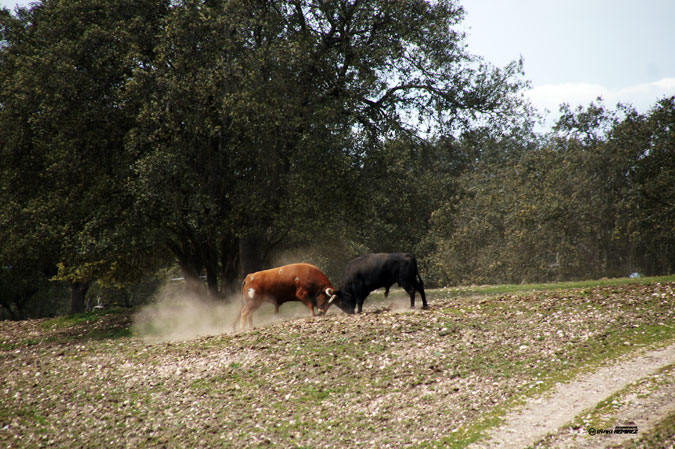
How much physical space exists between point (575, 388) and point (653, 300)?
706 centimetres

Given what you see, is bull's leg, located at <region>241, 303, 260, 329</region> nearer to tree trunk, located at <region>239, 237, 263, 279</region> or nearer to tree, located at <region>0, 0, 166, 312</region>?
tree trunk, located at <region>239, 237, 263, 279</region>

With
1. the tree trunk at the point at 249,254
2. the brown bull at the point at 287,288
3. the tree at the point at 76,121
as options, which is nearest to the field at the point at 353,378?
the brown bull at the point at 287,288

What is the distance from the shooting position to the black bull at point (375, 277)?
18.6 metres

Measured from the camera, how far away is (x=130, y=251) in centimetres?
2288

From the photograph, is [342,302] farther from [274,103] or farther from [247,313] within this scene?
[274,103]

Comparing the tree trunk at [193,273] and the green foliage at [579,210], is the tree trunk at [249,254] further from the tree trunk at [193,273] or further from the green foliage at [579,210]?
the green foliage at [579,210]

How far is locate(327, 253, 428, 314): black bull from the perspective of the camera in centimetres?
1858

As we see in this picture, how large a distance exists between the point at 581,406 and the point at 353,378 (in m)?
4.80

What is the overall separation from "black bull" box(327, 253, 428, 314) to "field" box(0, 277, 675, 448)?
96cm

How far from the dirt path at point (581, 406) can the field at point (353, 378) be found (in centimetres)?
16

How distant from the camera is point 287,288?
19.5 m

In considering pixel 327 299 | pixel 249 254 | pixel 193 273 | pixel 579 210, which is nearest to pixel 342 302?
pixel 327 299

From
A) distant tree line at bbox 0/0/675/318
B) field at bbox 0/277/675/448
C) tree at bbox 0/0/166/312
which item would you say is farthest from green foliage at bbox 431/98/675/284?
tree at bbox 0/0/166/312

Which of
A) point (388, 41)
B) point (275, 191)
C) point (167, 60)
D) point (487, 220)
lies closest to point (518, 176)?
point (487, 220)
